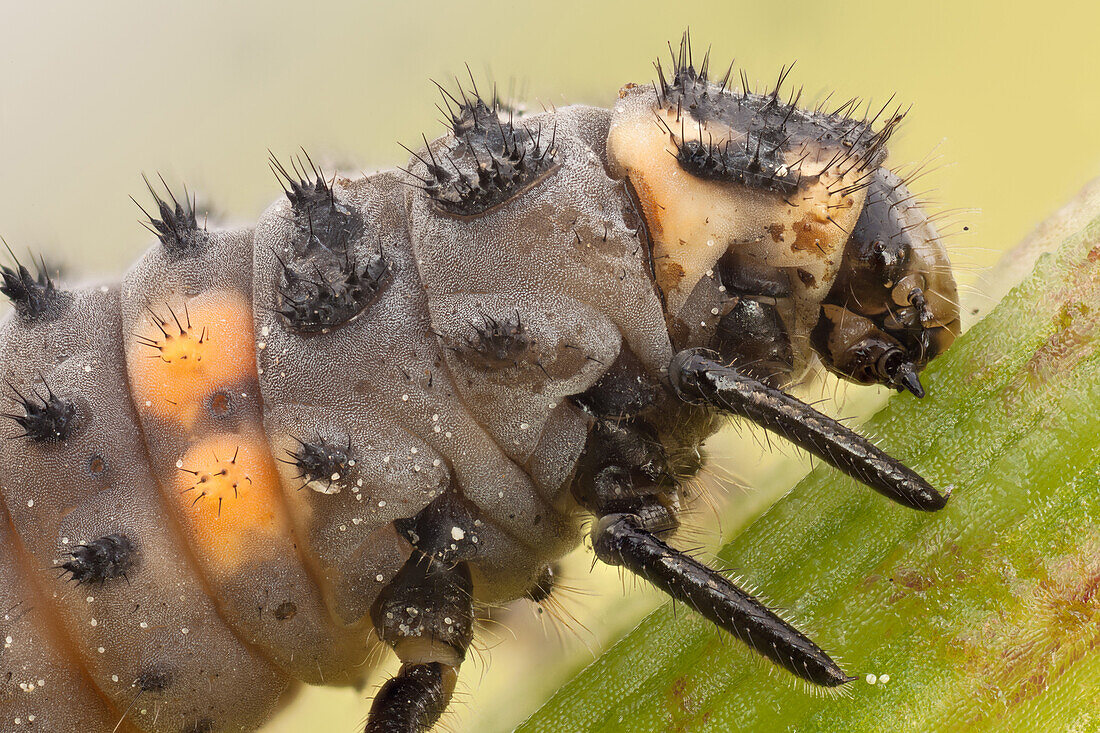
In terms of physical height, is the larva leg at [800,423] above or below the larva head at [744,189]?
below

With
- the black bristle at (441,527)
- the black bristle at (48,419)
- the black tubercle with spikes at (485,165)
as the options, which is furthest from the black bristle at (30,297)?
the black bristle at (441,527)

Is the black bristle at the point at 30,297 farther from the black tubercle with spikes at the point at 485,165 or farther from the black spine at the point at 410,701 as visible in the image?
the black spine at the point at 410,701

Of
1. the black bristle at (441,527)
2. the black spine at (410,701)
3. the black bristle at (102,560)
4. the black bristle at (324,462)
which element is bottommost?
the black spine at (410,701)

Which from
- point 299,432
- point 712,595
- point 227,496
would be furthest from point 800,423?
point 227,496

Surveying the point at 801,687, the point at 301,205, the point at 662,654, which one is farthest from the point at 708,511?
the point at 301,205

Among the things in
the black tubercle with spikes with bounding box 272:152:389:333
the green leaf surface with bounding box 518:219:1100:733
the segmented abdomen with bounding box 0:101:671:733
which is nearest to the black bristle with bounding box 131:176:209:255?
the segmented abdomen with bounding box 0:101:671:733

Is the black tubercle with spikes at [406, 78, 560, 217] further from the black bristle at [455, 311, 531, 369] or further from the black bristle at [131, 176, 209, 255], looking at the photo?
the black bristle at [131, 176, 209, 255]

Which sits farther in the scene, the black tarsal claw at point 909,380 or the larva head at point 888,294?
the larva head at point 888,294

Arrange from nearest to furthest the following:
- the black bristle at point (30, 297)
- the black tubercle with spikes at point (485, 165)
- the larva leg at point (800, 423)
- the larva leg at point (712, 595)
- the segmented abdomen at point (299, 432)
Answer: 1. the larva leg at point (712, 595)
2. the larva leg at point (800, 423)
3. the segmented abdomen at point (299, 432)
4. the black tubercle with spikes at point (485, 165)
5. the black bristle at point (30, 297)
